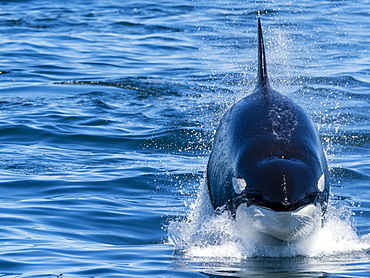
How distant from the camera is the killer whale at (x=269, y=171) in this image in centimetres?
673

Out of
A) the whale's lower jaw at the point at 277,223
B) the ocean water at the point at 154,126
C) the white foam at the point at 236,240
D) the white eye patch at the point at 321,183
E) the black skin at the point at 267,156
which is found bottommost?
the ocean water at the point at 154,126

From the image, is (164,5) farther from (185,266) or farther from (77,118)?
(185,266)

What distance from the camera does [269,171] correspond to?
6.86 metres

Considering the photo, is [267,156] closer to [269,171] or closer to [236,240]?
[269,171]

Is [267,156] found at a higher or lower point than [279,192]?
higher

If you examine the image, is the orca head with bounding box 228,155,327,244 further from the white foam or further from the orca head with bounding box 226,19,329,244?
the white foam

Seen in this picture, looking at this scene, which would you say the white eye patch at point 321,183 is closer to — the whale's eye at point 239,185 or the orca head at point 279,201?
the orca head at point 279,201

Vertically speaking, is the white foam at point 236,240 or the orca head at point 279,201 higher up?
the orca head at point 279,201

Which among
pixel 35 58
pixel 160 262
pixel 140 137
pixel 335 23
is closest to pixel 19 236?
pixel 160 262

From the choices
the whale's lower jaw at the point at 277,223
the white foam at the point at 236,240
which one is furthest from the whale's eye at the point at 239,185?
the white foam at the point at 236,240

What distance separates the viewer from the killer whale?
265 inches

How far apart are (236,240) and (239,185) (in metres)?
0.62

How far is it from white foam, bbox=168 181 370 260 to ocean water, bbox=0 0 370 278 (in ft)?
0.06

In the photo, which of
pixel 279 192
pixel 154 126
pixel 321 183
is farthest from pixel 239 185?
pixel 154 126
